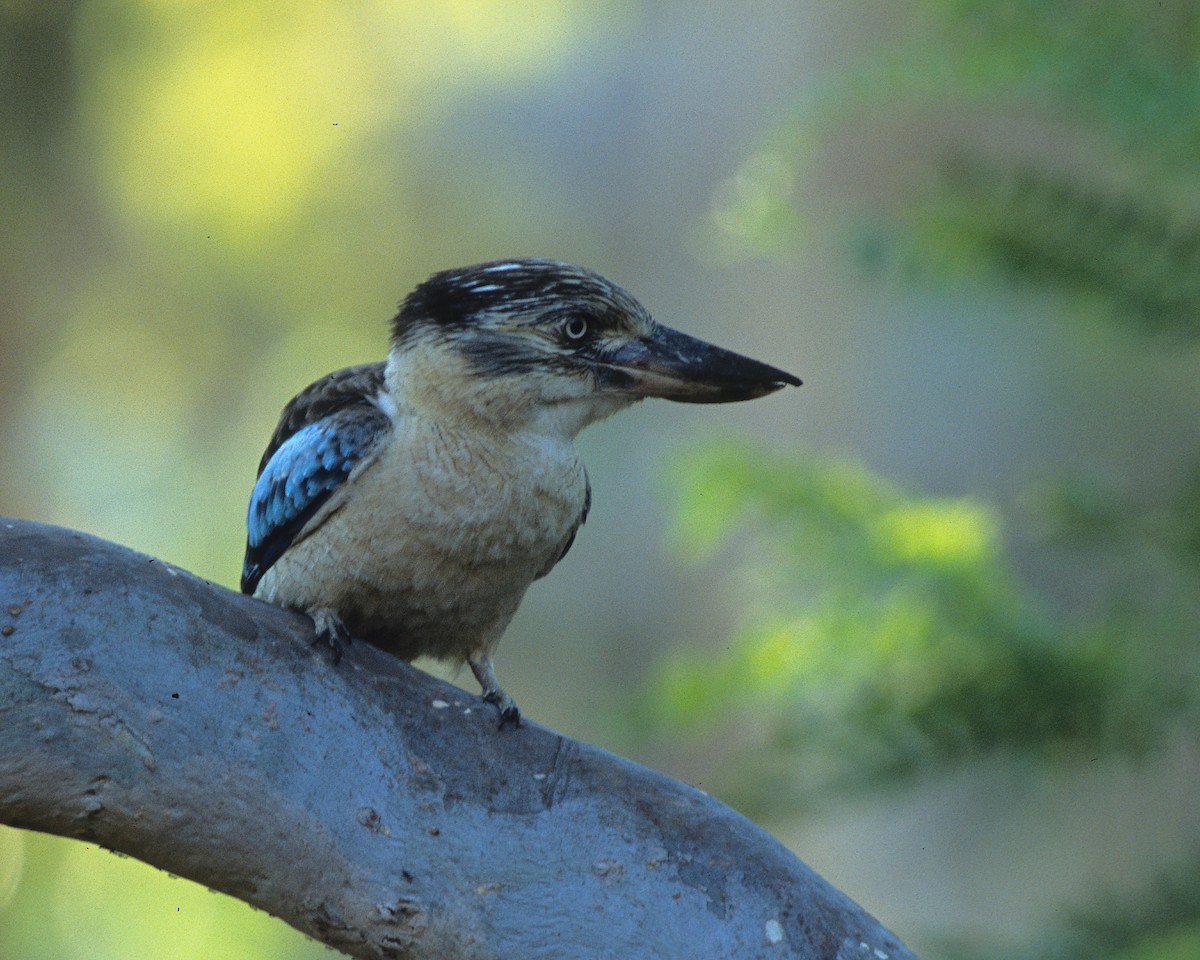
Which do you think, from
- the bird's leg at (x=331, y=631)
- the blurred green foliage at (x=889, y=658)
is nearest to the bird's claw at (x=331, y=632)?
the bird's leg at (x=331, y=631)

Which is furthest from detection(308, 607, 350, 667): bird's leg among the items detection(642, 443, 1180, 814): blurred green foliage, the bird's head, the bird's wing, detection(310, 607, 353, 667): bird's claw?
detection(642, 443, 1180, 814): blurred green foliage

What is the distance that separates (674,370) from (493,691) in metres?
0.50

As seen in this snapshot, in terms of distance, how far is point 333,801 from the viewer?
5.36 ft

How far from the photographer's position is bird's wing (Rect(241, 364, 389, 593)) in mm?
1975

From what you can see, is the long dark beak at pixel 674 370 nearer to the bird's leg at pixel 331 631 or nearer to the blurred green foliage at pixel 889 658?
the bird's leg at pixel 331 631

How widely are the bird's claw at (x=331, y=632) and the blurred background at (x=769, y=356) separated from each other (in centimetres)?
133

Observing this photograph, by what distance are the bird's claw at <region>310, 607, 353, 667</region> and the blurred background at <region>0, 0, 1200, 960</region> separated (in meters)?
1.33

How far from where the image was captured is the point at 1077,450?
6.04m

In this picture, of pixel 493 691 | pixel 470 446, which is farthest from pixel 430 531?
pixel 493 691

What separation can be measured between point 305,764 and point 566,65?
5933 mm

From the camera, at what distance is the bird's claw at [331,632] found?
1808 mm

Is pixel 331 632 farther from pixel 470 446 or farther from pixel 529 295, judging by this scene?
pixel 529 295

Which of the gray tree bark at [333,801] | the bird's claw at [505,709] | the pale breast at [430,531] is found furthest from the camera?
the pale breast at [430,531]

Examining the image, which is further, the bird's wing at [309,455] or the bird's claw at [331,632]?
the bird's wing at [309,455]
